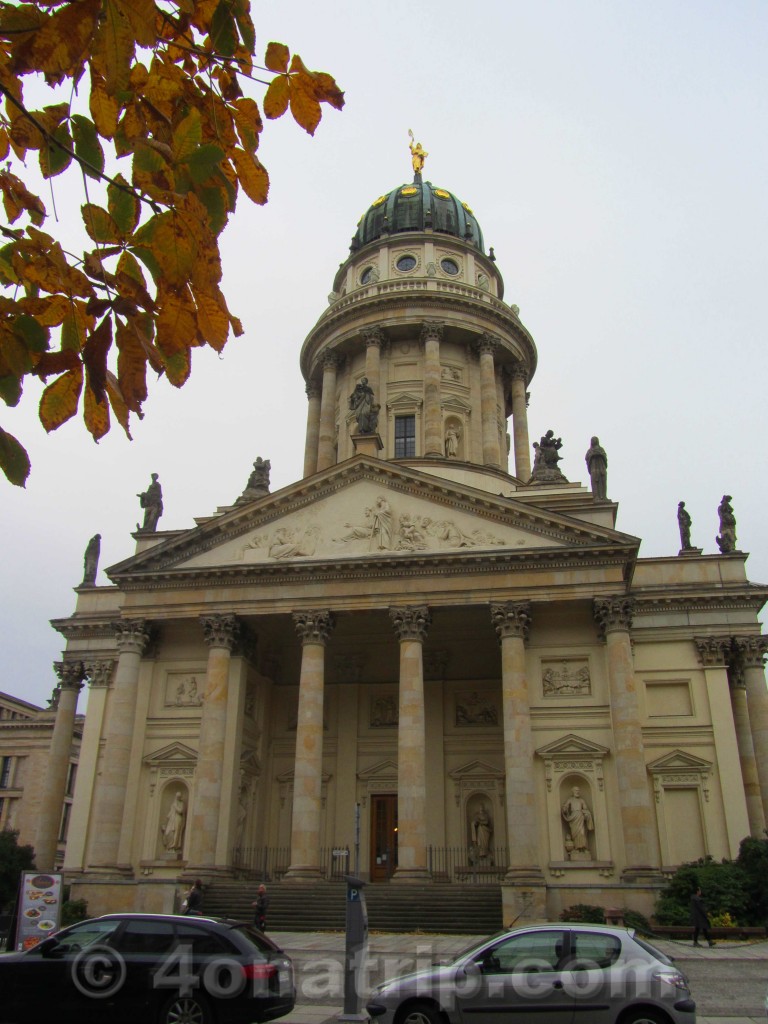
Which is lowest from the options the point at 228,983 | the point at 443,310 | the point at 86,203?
the point at 228,983

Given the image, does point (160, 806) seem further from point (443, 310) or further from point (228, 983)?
point (443, 310)

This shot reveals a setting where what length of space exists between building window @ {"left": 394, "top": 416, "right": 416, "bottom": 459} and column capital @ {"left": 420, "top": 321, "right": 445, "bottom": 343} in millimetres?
4495

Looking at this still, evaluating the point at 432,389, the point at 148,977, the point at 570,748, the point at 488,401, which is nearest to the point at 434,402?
the point at 432,389

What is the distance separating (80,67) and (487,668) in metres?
35.4

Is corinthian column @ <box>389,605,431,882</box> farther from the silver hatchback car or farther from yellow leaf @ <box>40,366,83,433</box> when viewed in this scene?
yellow leaf @ <box>40,366,83,433</box>

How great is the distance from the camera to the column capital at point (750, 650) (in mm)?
36344

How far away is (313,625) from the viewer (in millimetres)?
33594

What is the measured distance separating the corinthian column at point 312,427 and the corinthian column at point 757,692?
2479 cm

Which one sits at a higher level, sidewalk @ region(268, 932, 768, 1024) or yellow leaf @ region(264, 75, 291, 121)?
yellow leaf @ region(264, 75, 291, 121)

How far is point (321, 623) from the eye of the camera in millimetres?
33656

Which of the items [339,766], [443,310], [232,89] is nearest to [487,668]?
[339,766]

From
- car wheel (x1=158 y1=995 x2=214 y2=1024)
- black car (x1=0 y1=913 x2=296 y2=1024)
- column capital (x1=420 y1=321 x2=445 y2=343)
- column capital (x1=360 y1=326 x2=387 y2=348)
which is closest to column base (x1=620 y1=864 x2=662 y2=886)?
black car (x1=0 y1=913 x2=296 y2=1024)

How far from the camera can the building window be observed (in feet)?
161

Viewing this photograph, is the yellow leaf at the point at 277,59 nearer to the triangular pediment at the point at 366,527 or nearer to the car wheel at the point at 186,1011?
the car wheel at the point at 186,1011
